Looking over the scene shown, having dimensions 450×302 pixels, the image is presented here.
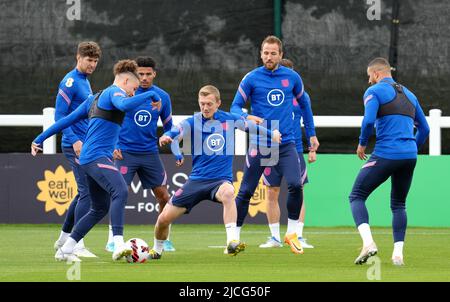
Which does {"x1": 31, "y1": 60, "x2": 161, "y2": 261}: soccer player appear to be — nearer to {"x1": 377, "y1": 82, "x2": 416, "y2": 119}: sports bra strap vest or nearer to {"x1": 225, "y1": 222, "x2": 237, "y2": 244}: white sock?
{"x1": 225, "y1": 222, "x2": 237, "y2": 244}: white sock

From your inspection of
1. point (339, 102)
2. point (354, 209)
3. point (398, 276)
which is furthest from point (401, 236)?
point (339, 102)

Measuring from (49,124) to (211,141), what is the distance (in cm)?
587

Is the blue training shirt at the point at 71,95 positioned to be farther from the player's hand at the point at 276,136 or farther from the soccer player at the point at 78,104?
the player's hand at the point at 276,136

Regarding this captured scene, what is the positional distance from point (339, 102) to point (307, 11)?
149 cm

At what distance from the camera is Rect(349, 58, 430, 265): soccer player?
11617 millimetres

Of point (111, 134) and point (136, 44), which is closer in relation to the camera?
point (111, 134)

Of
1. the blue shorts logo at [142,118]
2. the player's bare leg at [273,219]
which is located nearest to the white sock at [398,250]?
the player's bare leg at [273,219]

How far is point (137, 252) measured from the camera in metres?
11.9

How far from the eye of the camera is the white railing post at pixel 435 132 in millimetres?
17609

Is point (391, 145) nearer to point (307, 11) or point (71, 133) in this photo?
point (71, 133)

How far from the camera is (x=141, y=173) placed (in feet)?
45.4

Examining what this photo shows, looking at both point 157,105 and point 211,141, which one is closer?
point 211,141
